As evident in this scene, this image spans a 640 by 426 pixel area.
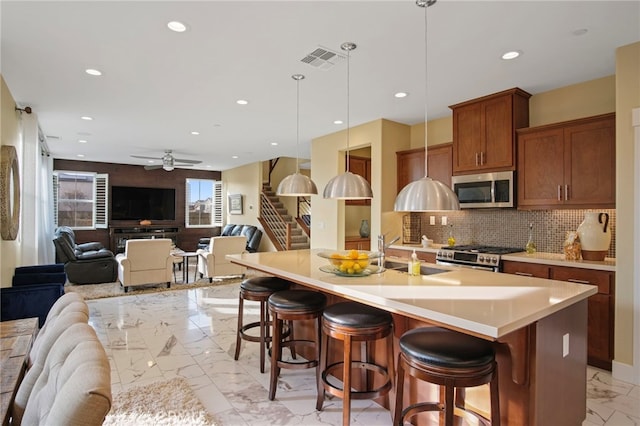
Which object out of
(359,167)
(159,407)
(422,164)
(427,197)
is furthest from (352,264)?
(359,167)

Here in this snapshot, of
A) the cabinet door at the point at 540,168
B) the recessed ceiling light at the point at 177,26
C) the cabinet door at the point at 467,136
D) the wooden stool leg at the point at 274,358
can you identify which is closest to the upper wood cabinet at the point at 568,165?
the cabinet door at the point at 540,168

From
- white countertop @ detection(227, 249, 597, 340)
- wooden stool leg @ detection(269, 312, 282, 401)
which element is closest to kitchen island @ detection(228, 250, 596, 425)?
white countertop @ detection(227, 249, 597, 340)

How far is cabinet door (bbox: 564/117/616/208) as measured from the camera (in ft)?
10.6

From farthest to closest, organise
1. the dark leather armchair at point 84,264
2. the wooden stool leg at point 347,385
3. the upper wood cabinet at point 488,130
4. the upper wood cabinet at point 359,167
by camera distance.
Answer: the dark leather armchair at point 84,264, the upper wood cabinet at point 359,167, the upper wood cabinet at point 488,130, the wooden stool leg at point 347,385

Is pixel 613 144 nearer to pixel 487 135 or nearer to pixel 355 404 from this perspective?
pixel 487 135

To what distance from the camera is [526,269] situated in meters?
3.50

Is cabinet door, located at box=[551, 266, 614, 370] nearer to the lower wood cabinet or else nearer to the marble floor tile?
the lower wood cabinet

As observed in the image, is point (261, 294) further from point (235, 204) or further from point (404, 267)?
point (235, 204)

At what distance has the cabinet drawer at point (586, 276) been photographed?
9.87ft

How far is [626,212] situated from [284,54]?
3.22m

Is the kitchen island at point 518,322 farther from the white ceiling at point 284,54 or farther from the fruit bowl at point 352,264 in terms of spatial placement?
the white ceiling at point 284,54

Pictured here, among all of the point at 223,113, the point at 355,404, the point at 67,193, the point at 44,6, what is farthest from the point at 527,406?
the point at 67,193

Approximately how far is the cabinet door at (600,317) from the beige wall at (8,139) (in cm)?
558

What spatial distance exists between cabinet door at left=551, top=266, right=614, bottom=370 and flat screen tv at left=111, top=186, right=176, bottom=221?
10.3m
